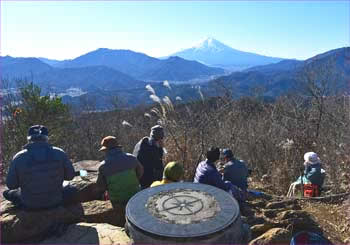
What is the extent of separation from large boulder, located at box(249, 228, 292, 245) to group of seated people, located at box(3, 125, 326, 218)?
856 mm

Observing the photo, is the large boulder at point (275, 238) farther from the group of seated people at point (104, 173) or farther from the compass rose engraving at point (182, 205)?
the group of seated people at point (104, 173)

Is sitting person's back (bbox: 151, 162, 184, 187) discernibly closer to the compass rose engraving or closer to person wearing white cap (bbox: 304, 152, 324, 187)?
the compass rose engraving

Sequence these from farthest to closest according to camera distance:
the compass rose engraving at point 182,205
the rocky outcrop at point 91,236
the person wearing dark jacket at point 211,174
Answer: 1. the person wearing dark jacket at point 211,174
2. the rocky outcrop at point 91,236
3. the compass rose engraving at point 182,205

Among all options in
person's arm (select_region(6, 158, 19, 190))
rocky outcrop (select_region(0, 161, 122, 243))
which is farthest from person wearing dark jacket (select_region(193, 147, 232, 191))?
person's arm (select_region(6, 158, 19, 190))

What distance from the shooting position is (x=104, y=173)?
4.23 meters

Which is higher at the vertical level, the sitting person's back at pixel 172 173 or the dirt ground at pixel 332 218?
the sitting person's back at pixel 172 173

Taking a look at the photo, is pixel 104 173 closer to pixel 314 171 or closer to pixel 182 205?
pixel 182 205

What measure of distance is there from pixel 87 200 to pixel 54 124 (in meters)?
6.11

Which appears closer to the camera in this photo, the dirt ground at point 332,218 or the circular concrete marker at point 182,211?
the circular concrete marker at point 182,211

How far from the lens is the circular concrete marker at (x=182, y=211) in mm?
3173

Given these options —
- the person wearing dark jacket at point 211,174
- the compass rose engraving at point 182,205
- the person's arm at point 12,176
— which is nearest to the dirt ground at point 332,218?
the person wearing dark jacket at point 211,174

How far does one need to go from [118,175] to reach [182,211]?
1033 mm

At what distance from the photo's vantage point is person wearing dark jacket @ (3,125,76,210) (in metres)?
3.70

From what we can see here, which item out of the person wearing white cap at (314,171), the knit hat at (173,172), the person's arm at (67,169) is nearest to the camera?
the person's arm at (67,169)
